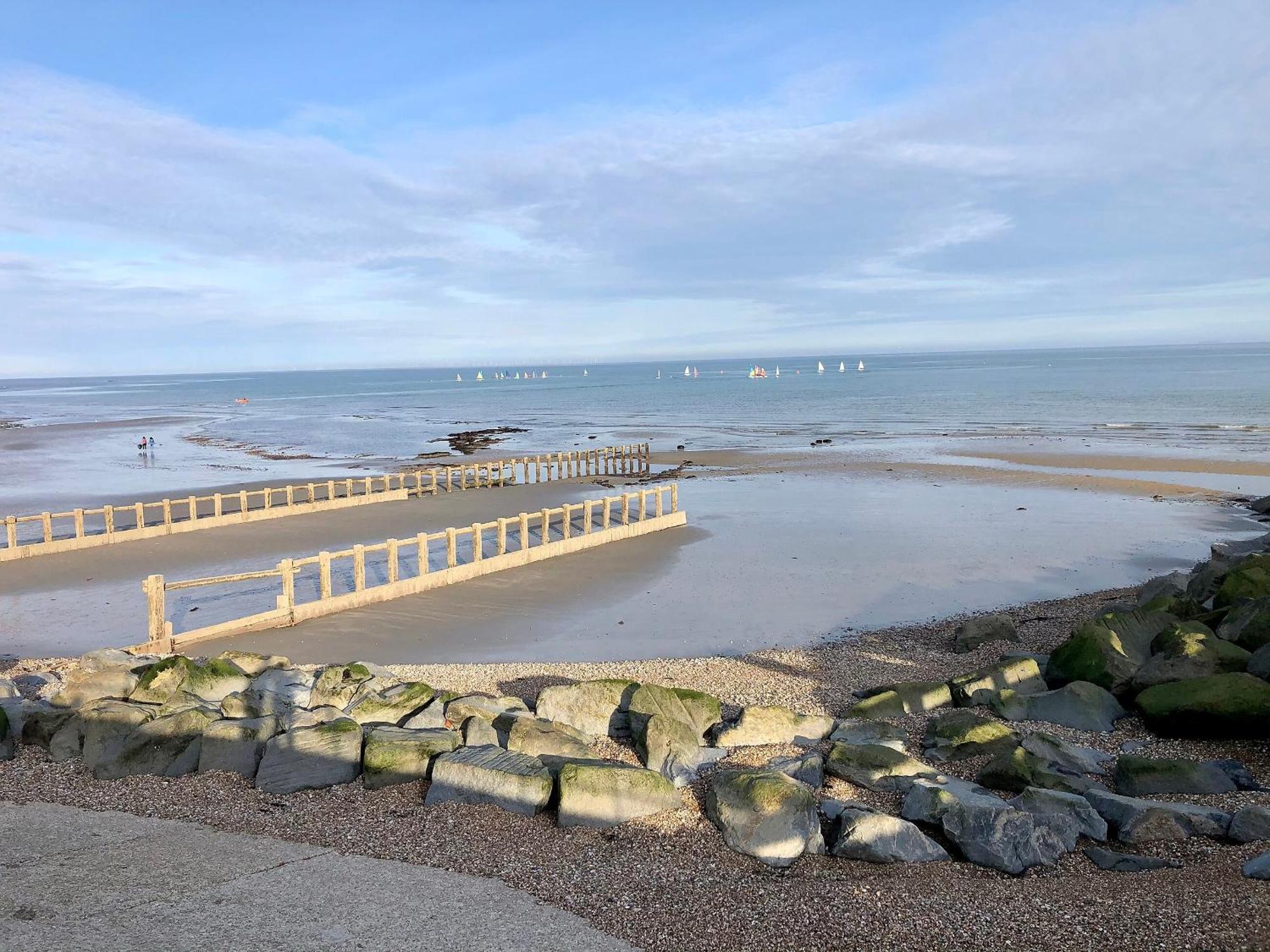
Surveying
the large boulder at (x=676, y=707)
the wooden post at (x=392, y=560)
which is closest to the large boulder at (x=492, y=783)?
the large boulder at (x=676, y=707)

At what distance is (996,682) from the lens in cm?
1127

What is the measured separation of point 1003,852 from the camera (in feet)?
23.0

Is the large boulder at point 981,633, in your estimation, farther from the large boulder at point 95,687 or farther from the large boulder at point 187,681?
the large boulder at point 95,687

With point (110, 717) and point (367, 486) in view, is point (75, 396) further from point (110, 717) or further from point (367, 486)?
point (110, 717)

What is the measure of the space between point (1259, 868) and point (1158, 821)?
1.10 m

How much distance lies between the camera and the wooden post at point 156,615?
45.6 ft

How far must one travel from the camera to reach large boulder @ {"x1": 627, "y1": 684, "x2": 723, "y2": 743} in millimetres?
9844

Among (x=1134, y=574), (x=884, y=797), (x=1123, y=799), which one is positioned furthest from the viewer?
(x=1134, y=574)

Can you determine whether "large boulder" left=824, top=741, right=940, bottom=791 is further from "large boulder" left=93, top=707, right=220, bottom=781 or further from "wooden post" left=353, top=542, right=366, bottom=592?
"wooden post" left=353, top=542, right=366, bottom=592

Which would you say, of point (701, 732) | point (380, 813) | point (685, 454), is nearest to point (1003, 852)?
point (701, 732)

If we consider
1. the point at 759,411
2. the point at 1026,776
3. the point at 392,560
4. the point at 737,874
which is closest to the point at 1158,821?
the point at 1026,776

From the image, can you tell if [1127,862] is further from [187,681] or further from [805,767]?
[187,681]

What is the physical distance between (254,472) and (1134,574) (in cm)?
3472

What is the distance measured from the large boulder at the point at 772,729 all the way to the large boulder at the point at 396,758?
2986 mm
